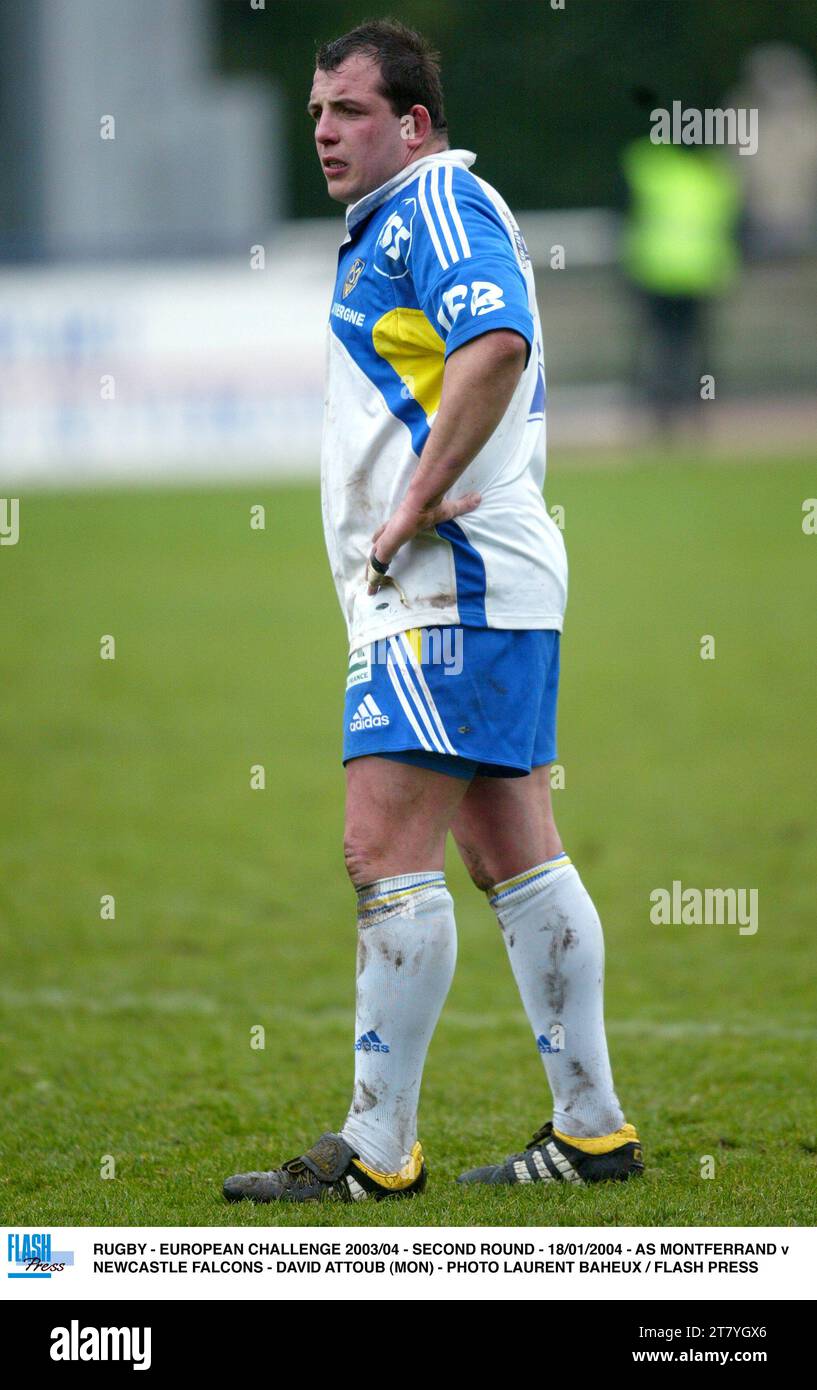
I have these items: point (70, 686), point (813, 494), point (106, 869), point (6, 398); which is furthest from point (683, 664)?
point (6, 398)

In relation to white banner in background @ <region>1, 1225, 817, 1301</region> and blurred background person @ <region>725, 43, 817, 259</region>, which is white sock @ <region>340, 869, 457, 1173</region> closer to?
white banner in background @ <region>1, 1225, 817, 1301</region>

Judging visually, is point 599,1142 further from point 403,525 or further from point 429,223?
point 429,223

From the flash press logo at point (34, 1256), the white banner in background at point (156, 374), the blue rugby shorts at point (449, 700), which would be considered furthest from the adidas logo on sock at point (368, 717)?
the white banner in background at point (156, 374)

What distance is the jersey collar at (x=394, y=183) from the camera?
11.2ft

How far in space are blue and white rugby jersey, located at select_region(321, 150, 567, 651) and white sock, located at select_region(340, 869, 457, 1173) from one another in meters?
0.48

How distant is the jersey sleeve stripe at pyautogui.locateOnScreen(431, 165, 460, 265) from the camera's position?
3225 millimetres

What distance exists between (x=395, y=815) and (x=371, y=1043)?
17.0 inches

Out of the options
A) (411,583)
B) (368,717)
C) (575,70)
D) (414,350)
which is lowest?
(368,717)

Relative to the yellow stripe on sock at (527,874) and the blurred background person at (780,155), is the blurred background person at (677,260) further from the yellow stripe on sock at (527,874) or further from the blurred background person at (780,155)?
the yellow stripe on sock at (527,874)

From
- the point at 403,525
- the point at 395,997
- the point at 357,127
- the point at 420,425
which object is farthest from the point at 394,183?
the point at 395,997

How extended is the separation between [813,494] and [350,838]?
12.6 m

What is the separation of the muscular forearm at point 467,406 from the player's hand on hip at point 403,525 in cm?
3
